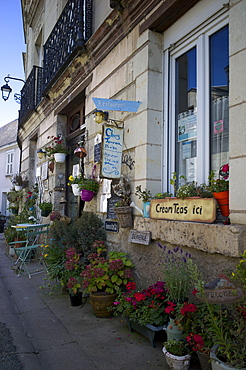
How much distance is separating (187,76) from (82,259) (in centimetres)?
292

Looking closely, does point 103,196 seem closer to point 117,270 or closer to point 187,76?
point 117,270

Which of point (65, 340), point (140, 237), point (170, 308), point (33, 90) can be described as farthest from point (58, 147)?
point (170, 308)

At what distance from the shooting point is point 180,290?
2.87m

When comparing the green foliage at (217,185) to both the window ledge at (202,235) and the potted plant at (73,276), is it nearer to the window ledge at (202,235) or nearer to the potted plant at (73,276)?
the window ledge at (202,235)

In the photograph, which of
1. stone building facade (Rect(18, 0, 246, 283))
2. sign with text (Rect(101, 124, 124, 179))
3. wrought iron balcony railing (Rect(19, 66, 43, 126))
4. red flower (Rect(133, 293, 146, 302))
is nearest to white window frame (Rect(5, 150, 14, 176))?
wrought iron balcony railing (Rect(19, 66, 43, 126))

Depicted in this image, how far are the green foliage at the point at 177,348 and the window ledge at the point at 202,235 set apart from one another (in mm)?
831

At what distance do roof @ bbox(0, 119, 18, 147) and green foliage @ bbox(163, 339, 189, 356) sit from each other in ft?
61.4

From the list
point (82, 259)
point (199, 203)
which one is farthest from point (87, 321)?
point (199, 203)

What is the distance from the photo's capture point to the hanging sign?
12.7 feet

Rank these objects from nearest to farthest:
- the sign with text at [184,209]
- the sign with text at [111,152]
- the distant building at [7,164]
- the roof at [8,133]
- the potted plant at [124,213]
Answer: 1. the sign with text at [184,209]
2. the potted plant at [124,213]
3. the sign with text at [111,152]
4. the distant building at [7,164]
5. the roof at [8,133]

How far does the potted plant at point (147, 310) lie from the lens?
2914 millimetres

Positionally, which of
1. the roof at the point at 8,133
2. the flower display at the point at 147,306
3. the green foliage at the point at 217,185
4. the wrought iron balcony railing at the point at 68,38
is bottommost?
the flower display at the point at 147,306

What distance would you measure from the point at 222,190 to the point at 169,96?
1.68 meters

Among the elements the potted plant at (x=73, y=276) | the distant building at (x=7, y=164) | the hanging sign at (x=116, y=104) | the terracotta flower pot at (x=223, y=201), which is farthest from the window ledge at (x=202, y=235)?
the distant building at (x=7, y=164)
